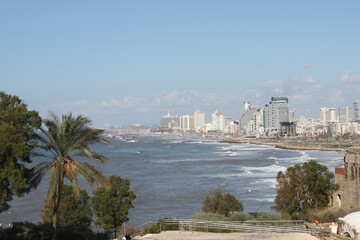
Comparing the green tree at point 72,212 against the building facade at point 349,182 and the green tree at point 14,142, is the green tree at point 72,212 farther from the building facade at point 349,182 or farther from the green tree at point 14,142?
the building facade at point 349,182

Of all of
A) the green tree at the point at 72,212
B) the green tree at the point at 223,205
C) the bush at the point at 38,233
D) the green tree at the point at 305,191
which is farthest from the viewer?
the green tree at the point at 223,205

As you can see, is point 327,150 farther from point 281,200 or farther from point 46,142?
point 46,142

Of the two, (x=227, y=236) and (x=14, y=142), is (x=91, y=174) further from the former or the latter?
(x=227, y=236)

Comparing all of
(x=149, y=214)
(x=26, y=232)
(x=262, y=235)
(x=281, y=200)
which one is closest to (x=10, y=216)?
(x=149, y=214)

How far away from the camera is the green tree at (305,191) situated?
19719 mm

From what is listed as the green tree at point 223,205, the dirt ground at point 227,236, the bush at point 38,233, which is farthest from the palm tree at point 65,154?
the green tree at point 223,205

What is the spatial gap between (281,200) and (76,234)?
1051 cm

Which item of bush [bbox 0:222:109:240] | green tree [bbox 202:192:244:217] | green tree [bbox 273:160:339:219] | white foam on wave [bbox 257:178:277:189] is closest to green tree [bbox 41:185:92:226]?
green tree [bbox 202:192:244:217]

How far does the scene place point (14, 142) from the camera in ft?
33.7

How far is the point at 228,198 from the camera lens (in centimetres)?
2169

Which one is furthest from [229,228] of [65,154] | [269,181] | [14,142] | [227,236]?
[269,181]

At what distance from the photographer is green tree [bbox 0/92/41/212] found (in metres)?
10.2

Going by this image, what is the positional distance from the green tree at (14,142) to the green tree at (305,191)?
11986mm

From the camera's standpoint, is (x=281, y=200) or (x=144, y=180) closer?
(x=281, y=200)
